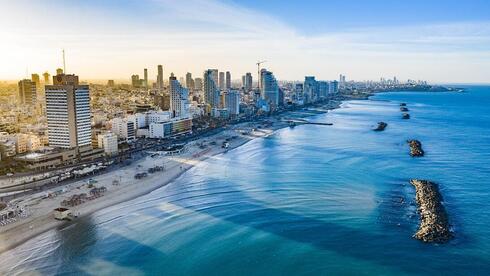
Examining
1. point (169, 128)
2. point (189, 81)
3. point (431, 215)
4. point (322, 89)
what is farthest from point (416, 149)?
point (189, 81)

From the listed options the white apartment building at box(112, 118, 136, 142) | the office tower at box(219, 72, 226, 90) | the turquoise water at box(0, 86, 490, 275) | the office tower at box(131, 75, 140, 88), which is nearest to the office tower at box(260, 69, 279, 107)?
the white apartment building at box(112, 118, 136, 142)

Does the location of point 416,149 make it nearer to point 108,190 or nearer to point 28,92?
point 108,190

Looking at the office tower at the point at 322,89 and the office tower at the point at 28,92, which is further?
the office tower at the point at 322,89

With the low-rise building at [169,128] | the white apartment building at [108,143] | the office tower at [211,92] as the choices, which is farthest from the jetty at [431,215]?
the office tower at [211,92]

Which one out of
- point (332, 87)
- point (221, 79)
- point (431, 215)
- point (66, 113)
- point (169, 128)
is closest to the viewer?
point (431, 215)

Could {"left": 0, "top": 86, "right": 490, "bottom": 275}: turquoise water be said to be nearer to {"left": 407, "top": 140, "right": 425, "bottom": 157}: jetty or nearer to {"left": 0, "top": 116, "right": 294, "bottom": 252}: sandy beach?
{"left": 0, "top": 116, "right": 294, "bottom": 252}: sandy beach

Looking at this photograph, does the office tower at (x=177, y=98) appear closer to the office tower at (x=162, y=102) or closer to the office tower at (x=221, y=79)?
the office tower at (x=162, y=102)

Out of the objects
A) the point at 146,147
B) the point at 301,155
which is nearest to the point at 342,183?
the point at 301,155
